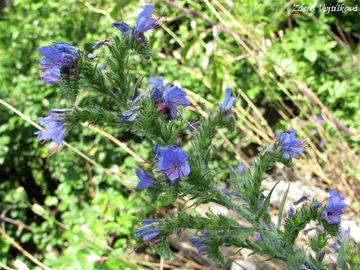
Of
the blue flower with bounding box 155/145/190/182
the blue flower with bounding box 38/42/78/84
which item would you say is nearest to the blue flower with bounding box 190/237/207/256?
the blue flower with bounding box 155/145/190/182

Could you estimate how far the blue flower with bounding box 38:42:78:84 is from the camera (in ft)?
3.23

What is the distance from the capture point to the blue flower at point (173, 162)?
3.18ft

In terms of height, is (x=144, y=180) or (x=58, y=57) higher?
(x=58, y=57)

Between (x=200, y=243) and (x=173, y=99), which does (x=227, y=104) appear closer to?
(x=173, y=99)

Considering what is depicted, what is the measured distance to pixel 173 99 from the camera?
105 centimetres

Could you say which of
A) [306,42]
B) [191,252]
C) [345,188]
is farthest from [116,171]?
[306,42]

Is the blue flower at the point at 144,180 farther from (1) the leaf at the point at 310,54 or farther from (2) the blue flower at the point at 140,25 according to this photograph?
(1) the leaf at the point at 310,54

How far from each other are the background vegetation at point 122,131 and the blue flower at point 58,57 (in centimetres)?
127

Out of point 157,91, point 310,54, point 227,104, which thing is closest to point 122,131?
point 310,54

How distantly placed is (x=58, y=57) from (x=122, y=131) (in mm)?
1967

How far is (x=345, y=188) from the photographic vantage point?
2.53m

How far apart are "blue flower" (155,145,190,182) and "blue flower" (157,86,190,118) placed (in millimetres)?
99

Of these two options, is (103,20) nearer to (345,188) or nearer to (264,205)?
(345,188)

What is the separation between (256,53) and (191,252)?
1053 millimetres
